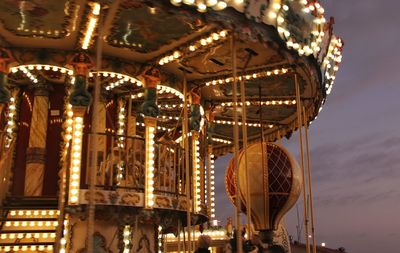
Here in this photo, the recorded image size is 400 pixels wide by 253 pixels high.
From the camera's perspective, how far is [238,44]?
9.90 m

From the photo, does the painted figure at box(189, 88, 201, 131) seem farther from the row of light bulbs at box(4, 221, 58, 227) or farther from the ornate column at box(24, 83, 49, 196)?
the row of light bulbs at box(4, 221, 58, 227)

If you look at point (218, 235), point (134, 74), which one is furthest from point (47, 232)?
point (218, 235)

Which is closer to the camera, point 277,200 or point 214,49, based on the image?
point 214,49

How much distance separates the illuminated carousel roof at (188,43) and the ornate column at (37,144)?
458 mm

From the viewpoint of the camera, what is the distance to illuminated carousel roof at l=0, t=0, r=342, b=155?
26.6 feet

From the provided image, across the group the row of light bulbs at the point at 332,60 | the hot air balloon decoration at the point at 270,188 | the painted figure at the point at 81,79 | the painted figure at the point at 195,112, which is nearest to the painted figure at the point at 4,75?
the painted figure at the point at 81,79

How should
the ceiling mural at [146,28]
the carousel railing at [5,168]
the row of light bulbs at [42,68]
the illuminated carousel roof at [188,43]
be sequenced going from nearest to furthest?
the illuminated carousel roof at [188,43] < the ceiling mural at [146,28] < the carousel railing at [5,168] < the row of light bulbs at [42,68]

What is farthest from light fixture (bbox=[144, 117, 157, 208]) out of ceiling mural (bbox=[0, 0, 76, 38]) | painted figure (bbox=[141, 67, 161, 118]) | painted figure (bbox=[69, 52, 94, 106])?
ceiling mural (bbox=[0, 0, 76, 38])

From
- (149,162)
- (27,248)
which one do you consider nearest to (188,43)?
(149,162)

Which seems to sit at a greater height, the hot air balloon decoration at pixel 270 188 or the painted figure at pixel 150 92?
the painted figure at pixel 150 92

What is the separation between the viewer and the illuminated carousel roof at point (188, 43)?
8.12 meters

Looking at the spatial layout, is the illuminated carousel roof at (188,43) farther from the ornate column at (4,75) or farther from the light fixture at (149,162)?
the light fixture at (149,162)

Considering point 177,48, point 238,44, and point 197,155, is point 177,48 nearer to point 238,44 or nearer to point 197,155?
point 238,44

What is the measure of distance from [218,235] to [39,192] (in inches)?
291
